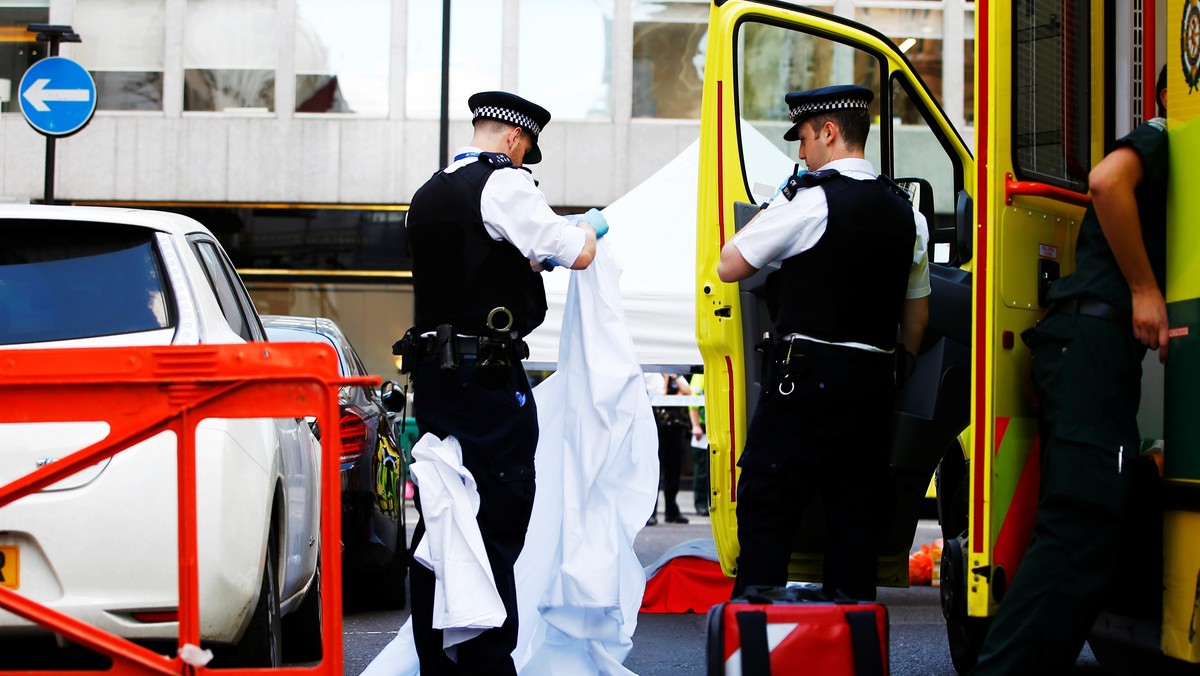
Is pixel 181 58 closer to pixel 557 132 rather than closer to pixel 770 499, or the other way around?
pixel 557 132

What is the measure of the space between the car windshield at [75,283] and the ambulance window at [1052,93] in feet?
8.80

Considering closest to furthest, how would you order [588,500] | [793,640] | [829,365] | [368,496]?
[793,640] → [829,365] → [588,500] → [368,496]

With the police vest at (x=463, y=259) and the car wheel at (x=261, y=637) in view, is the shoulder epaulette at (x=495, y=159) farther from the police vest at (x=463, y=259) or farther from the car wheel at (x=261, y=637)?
the car wheel at (x=261, y=637)

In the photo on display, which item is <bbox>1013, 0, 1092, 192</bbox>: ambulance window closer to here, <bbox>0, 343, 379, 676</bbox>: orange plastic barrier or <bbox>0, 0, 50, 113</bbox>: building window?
<bbox>0, 343, 379, 676</bbox>: orange plastic barrier

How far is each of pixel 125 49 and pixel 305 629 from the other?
17461mm

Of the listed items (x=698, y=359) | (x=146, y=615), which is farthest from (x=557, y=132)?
(x=146, y=615)

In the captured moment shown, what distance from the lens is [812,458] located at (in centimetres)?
461

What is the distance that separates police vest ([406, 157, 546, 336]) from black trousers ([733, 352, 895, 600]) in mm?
906

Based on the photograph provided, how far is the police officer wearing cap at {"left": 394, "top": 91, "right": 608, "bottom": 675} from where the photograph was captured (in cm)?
439

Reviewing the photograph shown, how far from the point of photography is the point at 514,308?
449 centimetres

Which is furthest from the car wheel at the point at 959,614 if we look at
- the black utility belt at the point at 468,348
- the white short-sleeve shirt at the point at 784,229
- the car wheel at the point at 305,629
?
the car wheel at the point at 305,629

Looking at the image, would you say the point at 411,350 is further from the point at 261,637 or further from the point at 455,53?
the point at 455,53

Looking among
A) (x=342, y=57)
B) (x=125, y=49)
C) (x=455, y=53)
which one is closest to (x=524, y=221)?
(x=455, y=53)

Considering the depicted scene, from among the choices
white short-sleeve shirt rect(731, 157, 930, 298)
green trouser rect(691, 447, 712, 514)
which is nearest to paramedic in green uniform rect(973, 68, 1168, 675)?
white short-sleeve shirt rect(731, 157, 930, 298)
